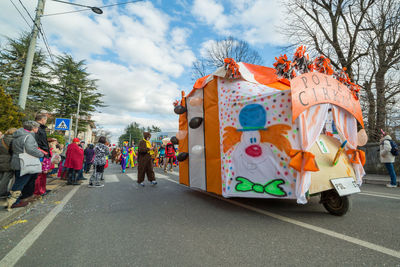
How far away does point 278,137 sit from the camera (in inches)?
135

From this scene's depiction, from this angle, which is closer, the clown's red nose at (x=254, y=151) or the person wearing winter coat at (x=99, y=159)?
the clown's red nose at (x=254, y=151)

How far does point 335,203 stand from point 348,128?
4.74 feet

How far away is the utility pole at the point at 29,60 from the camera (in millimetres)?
6989

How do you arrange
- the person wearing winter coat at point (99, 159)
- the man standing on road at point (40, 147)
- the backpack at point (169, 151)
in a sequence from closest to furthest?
the man standing on road at point (40, 147) < the person wearing winter coat at point (99, 159) < the backpack at point (169, 151)

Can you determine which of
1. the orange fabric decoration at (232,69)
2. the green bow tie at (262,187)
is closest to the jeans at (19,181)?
the green bow tie at (262,187)

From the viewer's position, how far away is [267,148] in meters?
3.55

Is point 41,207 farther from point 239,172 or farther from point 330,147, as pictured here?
point 330,147

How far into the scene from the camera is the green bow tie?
3377 mm

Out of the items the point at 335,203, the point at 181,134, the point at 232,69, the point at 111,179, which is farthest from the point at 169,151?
the point at 335,203

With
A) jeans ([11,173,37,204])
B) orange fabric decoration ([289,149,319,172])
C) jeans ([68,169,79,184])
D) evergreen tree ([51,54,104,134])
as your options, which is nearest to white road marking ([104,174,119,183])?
jeans ([68,169,79,184])

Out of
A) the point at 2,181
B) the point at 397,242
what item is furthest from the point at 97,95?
the point at 397,242

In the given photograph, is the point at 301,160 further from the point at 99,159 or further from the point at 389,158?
the point at 99,159

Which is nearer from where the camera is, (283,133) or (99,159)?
(283,133)

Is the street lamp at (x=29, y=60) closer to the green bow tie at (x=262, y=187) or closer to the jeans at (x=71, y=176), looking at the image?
the jeans at (x=71, y=176)
